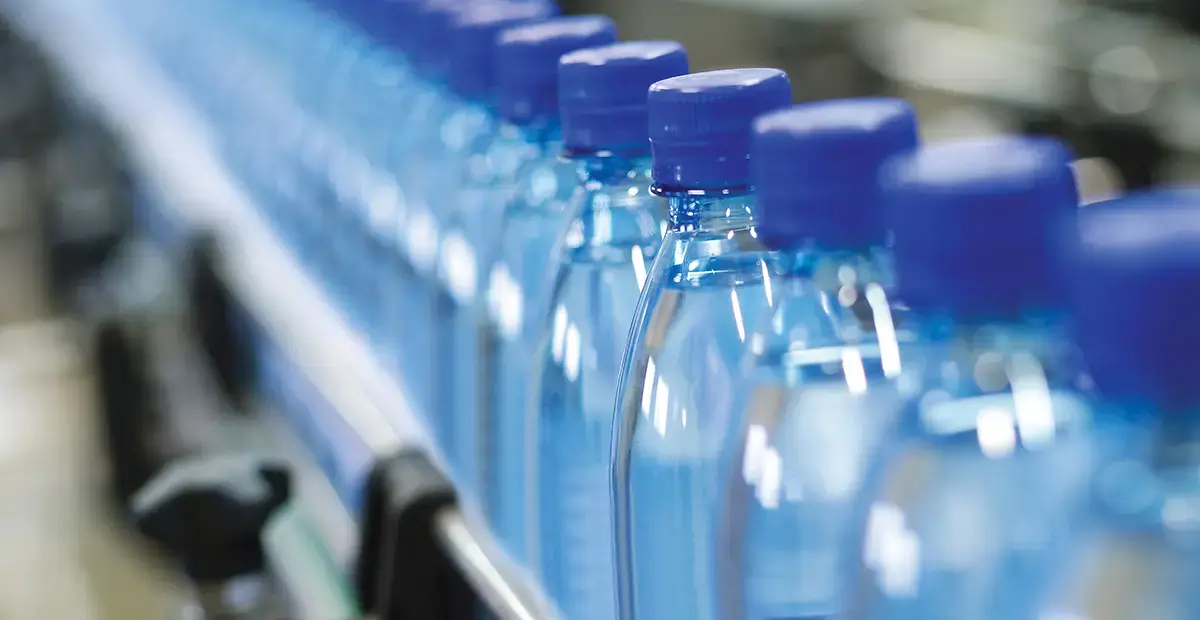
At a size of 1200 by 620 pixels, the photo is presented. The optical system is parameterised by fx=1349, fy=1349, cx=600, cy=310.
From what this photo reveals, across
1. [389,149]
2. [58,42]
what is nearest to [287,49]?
[389,149]

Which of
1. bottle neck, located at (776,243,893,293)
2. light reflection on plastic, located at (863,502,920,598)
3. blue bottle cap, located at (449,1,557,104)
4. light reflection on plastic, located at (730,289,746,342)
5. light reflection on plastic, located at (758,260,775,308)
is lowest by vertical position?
light reflection on plastic, located at (863,502,920,598)

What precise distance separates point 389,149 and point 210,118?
90 centimetres

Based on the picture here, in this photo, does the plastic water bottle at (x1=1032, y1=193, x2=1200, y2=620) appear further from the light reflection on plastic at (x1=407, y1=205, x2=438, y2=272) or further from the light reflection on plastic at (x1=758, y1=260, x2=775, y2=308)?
the light reflection on plastic at (x1=407, y1=205, x2=438, y2=272)

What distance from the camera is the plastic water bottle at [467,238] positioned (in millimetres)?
824

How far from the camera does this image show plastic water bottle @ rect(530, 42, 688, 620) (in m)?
0.63

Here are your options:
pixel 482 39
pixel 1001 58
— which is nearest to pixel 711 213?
pixel 482 39

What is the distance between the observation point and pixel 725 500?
1.64 feet

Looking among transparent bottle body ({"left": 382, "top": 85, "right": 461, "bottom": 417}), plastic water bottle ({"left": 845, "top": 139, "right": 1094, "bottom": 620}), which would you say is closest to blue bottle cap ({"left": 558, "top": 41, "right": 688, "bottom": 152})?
plastic water bottle ({"left": 845, "top": 139, "right": 1094, "bottom": 620})

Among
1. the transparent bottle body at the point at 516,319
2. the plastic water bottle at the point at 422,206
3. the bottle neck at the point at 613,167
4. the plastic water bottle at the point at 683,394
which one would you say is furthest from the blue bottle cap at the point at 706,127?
the plastic water bottle at the point at 422,206

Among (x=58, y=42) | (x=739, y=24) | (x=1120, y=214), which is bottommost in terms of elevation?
(x=739, y=24)

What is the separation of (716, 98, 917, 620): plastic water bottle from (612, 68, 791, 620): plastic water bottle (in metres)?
0.03

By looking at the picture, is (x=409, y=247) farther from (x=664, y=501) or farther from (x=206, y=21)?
(x=206, y=21)

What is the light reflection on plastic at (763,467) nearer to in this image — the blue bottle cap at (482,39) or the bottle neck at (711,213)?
the bottle neck at (711,213)

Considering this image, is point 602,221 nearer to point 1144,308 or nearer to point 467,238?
point 467,238
